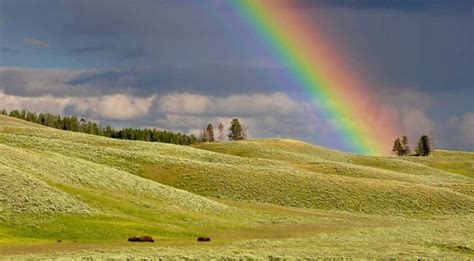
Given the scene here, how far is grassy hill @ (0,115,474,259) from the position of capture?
184 ft

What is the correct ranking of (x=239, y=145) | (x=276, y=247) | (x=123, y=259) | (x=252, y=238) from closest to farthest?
(x=123, y=259) → (x=276, y=247) → (x=252, y=238) → (x=239, y=145)

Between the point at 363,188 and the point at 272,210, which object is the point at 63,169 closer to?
the point at 272,210

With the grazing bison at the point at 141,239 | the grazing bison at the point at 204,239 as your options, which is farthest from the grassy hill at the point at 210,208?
the grazing bison at the point at 141,239

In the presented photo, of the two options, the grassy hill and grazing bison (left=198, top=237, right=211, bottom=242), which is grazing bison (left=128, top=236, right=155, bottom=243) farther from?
grazing bison (left=198, top=237, right=211, bottom=242)

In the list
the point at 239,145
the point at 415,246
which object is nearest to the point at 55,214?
the point at 415,246

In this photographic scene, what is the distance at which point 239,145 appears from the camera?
180875 mm

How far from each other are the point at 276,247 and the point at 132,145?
9270 centimetres

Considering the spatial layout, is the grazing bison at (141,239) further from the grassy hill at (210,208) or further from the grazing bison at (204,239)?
the grazing bison at (204,239)

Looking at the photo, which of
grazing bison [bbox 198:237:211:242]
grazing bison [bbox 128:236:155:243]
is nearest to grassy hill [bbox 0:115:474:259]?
grazing bison [bbox 198:237:211:242]

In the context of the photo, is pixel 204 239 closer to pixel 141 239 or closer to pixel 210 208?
pixel 141 239

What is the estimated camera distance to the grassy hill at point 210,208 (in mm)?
56000

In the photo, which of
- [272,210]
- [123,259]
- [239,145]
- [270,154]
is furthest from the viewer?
[239,145]

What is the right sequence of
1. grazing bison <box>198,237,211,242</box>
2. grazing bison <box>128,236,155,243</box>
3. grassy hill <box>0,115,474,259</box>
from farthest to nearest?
grazing bison <box>198,237,211,242</box>, grazing bison <box>128,236,155,243</box>, grassy hill <box>0,115,474,259</box>

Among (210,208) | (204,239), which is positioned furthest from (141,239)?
(210,208)
